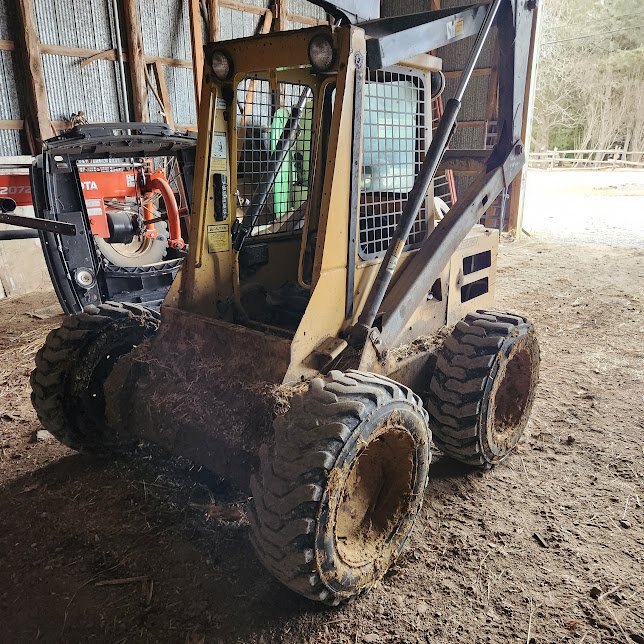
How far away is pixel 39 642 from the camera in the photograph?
243 centimetres

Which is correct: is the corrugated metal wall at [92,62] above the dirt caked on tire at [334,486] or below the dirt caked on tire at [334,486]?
above

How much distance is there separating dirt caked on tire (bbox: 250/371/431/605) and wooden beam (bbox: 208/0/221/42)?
8.17 meters

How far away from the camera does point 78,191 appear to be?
5.52 meters

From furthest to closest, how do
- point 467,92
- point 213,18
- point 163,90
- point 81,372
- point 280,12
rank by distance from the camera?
1. point 467,92
2. point 280,12
3. point 213,18
4. point 163,90
5. point 81,372

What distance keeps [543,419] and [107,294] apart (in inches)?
165

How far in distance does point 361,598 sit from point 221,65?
258cm

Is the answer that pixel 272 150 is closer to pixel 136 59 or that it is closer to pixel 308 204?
pixel 308 204

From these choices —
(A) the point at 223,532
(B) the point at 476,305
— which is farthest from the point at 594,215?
(A) the point at 223,532

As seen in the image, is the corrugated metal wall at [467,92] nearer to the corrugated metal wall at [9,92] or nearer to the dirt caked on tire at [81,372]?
the corrugated metal wall at [9,92]

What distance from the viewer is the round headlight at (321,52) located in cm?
248

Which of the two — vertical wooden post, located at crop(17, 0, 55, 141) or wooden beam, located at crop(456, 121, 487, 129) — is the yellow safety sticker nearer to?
vertical wooden post, located at crop(17, 0, 55, 141)

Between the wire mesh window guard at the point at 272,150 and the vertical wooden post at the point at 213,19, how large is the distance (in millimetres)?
6463

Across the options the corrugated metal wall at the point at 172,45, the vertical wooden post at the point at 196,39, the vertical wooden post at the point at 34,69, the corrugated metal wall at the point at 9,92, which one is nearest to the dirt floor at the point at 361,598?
the corrugated metal wall at the point at 9,92

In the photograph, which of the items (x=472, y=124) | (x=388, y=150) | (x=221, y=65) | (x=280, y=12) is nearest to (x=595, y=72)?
(x=472, y=124)
